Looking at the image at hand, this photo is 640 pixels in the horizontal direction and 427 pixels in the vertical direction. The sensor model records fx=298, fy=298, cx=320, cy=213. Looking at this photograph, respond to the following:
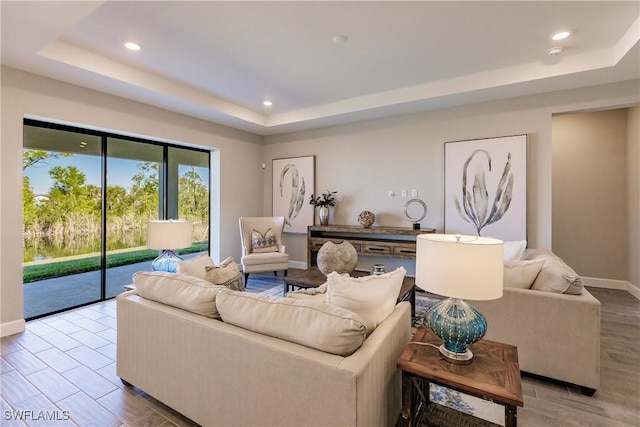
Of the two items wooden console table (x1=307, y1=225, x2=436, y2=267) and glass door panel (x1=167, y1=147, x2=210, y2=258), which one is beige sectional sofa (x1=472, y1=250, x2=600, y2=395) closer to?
wooden console table (x1=307, y1=225, x2=436, y2=267)

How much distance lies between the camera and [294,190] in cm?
590

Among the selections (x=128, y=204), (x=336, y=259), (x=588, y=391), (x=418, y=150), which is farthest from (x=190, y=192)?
(x=588, y=391)

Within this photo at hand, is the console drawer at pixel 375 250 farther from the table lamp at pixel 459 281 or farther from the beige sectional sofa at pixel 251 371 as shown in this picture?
the table lamp at pixel 459 281

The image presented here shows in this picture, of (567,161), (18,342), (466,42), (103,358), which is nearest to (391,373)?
(103,358)

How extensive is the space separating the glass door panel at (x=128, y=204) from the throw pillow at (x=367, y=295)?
3733mm

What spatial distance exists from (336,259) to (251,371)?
6.68 ft

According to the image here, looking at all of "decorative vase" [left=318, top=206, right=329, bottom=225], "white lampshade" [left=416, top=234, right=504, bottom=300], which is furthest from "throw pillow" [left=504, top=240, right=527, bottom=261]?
"decorative vase" [left=318, top=206, right=329, bottom=225]

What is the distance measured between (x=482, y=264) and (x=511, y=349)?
591 millimetres

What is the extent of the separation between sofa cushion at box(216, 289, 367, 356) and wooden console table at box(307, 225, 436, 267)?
322 centimetres

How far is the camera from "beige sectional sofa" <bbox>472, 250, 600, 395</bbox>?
200 cm

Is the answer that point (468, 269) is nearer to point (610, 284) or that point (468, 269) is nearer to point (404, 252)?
point (404, 252)

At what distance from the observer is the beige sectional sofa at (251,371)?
122 centimetres

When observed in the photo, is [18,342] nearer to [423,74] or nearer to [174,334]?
[174,334]

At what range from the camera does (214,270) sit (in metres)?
2.19
